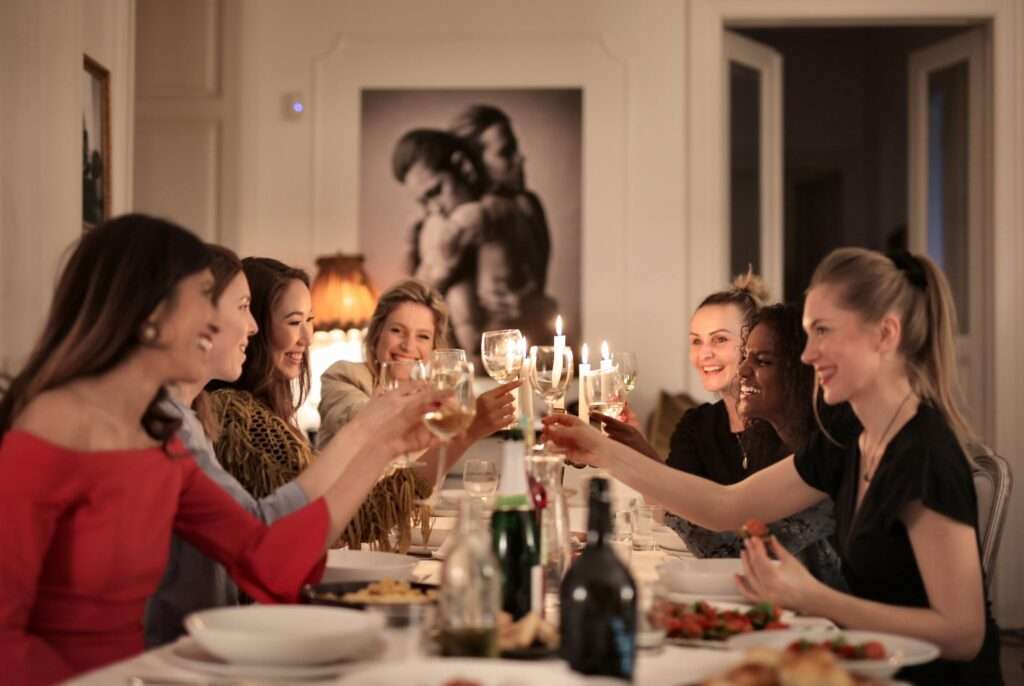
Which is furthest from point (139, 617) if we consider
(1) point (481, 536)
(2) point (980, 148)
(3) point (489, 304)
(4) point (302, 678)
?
(2) point (980, 148)

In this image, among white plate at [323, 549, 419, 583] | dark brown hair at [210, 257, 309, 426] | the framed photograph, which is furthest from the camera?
the framed photograph

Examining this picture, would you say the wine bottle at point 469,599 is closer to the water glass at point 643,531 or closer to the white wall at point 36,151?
the water glass at point 643,531

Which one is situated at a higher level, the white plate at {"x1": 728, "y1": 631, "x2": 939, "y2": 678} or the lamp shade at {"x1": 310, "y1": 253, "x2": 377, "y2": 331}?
the lamp shade at {"x1": 310, "y1": 253, "x2": 377, "y2": 331}

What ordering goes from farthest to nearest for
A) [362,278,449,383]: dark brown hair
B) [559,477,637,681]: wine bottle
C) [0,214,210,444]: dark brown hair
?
1. [362,278,449,383]: dark brown hair
2. [0,214,210,444]: dark brown hair
3. [559,477,637,681]: wine bottle

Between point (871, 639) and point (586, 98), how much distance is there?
4.80 m

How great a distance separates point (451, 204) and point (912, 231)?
2.36 meters

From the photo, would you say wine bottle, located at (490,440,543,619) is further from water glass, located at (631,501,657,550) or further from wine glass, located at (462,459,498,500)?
water glass, located at (631,501,657,550)

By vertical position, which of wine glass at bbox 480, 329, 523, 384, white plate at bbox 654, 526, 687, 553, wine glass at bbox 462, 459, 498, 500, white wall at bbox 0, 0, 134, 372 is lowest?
white plate at bbox 654, 526, 687, 553

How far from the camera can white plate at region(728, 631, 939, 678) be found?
174cm

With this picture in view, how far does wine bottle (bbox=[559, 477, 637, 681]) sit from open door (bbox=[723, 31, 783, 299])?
5000 mm

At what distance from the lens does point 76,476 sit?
1.94 metres

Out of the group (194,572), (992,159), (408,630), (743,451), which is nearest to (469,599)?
(408,630)

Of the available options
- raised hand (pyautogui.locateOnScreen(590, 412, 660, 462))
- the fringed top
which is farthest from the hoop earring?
raised hand (pyautogui.locateOnScreen(590, 412, 660, 462))

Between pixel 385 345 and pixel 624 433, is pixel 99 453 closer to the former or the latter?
pixel 624 433
